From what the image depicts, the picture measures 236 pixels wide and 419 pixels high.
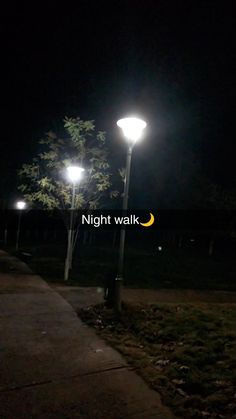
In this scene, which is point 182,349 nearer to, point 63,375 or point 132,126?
point 63,375

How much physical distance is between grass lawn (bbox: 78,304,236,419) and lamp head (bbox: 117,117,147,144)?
4065mm

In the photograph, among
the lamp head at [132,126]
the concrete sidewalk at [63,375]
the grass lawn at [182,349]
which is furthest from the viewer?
the lamp head at [132,126]

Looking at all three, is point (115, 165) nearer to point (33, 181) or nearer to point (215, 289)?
point (33, 181)

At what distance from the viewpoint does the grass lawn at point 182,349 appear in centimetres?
434

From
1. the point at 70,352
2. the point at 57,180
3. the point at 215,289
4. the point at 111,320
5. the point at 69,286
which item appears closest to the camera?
the point at 70,352

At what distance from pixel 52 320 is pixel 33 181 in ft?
32.3

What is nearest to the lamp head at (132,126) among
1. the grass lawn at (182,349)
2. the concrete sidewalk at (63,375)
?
the grass lawn at (182,349)

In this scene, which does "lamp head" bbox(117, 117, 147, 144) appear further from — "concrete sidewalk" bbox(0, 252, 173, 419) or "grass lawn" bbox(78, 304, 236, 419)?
"concrete sidewalk" bbox(0, 252, 173, 419)

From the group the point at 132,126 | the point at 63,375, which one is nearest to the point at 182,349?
the point at 63,375

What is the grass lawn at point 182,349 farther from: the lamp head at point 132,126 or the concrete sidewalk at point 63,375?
the lamp head at point 132,126

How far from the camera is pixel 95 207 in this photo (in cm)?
1596

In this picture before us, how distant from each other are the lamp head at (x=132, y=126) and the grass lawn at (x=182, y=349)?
4065 mm

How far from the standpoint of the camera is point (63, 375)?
5.02 m

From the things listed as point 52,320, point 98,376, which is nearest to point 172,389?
point 98,376
